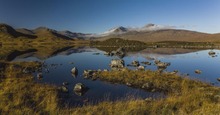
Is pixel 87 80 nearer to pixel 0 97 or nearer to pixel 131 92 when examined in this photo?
pixel 131 92

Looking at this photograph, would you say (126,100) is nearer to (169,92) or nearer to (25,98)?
(169,92)

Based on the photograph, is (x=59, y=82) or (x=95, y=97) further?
(x=59, y=82)

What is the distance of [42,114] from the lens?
504 inches

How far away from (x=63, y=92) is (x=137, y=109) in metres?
12.7

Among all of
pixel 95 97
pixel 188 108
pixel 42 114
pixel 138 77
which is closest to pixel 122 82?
pixel 138 77

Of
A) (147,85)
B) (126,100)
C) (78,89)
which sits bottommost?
(147,85)

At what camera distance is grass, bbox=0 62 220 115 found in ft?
43.2

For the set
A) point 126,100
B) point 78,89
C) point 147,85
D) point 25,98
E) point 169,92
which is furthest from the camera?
point 147,85

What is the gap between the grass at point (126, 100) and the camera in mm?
13180

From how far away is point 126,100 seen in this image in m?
20.1

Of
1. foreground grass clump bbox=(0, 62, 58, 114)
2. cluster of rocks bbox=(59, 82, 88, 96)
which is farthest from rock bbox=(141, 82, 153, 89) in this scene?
foreground grass clump bbox=(0, 62, 58, 114)

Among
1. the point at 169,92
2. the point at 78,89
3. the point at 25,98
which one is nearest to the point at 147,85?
the point at 169,92

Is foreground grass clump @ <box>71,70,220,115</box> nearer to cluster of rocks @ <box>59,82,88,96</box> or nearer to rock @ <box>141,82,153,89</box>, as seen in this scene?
rock @ <box>141,82,153,89</box>

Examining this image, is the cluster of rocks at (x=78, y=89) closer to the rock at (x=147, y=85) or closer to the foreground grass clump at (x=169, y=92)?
the foreground grass clump at (x=169, y=92)
